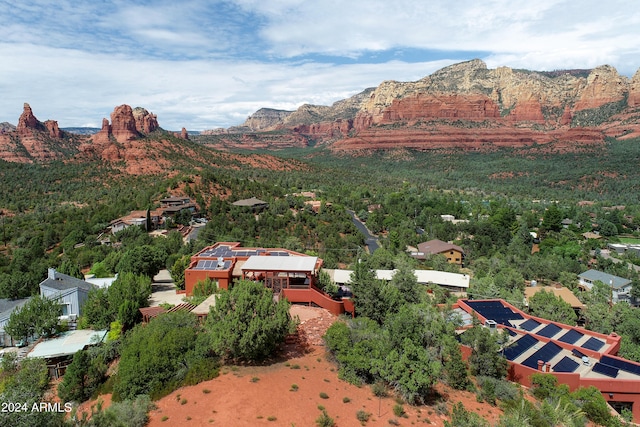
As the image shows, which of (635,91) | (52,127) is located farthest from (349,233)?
(635,91)

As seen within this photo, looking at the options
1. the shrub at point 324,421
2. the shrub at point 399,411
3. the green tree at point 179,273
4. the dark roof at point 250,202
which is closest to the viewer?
the shrub at point 324,421

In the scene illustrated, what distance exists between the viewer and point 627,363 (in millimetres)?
23047

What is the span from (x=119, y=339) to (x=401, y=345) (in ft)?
46.6

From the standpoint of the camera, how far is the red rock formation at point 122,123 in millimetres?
138125

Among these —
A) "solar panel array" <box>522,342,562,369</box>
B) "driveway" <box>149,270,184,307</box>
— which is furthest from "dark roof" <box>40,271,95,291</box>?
"solar panel array" <box>522,342,562,369</box>

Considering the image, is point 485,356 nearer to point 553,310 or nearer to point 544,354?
point 544,354

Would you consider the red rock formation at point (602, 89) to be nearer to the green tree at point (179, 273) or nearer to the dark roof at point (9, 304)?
the green tree at point (179, 273)

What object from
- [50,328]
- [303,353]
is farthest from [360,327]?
[50,328]

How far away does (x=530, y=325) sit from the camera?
28609 millimetres

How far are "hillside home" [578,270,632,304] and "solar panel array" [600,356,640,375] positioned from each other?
1763cm

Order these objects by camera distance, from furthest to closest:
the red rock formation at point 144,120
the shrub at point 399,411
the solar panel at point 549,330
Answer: the red rock formation at point 144,120 → the solar panel at point 549,330 → the shrub at point 399,411

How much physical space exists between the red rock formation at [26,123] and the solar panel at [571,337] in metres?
163

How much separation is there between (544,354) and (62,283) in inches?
1201

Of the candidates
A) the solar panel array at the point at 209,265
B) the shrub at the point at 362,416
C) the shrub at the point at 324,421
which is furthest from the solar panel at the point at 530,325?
the solar panel array at the point at 209,265
